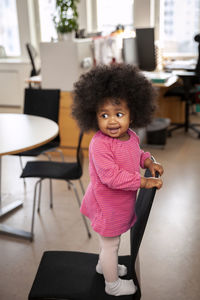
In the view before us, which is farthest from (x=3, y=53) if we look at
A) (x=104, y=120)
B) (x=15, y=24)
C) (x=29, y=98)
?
(x=104, y=120)

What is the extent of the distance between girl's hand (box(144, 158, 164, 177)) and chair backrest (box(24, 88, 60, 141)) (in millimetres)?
1742

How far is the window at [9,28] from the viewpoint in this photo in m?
6.79

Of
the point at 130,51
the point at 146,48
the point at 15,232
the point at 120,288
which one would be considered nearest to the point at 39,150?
the point at 15,232

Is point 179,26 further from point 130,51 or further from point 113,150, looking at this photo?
point 113,150

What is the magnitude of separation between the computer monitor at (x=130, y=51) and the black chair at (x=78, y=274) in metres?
2.89

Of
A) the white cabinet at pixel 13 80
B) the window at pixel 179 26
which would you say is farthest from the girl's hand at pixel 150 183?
the white cabinet at pixel 13 80

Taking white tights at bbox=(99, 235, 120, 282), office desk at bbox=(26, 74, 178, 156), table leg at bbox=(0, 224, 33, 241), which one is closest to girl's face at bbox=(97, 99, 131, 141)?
white tights at bbox=(99, 235, 120, 282)

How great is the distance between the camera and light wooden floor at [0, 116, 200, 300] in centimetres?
206

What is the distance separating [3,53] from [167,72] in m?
3.56

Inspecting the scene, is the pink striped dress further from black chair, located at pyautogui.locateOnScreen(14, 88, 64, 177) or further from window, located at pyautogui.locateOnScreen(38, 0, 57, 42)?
window, located at pyautogui.locateOnScreen(38, 0, 57, 42)

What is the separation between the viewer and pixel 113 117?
129cm

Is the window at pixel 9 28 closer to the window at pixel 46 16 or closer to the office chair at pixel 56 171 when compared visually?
the window at pixel 46 16

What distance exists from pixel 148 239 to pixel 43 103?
4.60ft

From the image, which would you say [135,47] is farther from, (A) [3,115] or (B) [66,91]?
(A) [3,115]
